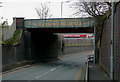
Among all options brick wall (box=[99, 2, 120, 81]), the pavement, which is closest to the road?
the pavement

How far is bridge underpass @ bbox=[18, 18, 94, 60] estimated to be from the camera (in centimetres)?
2494

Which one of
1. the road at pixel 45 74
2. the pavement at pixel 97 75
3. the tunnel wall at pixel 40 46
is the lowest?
the road at pixel 45 74

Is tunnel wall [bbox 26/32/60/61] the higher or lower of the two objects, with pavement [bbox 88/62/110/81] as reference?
higher

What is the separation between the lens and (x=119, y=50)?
8.95 metres

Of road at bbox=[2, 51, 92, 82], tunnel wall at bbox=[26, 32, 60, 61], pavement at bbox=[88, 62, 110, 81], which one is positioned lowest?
road at bbox=[2, 51, 92, 82]

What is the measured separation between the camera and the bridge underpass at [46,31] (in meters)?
24.9

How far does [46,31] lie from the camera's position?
30531mm

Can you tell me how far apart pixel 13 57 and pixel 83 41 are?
49.1 m

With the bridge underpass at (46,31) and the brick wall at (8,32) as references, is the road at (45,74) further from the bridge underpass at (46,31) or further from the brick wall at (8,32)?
the bridge underpass at (46,31)

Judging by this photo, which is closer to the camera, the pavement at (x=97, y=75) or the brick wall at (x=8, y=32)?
the pavement at (x=97, y=75)

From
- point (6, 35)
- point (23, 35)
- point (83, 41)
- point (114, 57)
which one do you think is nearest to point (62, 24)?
point (23, 35)

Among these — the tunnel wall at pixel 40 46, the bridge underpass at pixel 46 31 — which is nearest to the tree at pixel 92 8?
the bridge underpass at pixel 46 31

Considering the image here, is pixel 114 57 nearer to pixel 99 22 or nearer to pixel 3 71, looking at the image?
pixel 99 22

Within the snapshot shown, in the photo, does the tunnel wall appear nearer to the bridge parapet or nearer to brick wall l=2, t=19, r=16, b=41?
the bridge parapet
